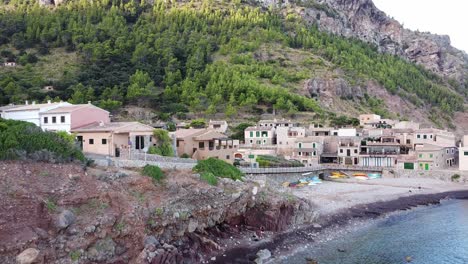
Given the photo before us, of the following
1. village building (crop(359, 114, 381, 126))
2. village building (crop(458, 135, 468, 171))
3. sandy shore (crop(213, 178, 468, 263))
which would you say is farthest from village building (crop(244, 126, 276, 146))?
village building (crop(458, 135, 468, 171))

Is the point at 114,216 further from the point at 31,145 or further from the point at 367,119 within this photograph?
the point at 367,119

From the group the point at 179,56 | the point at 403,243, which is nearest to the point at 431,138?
the point at 403,243

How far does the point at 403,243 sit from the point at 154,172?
20362mm

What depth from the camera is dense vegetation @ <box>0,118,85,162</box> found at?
27.1 m

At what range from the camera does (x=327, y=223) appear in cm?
3909

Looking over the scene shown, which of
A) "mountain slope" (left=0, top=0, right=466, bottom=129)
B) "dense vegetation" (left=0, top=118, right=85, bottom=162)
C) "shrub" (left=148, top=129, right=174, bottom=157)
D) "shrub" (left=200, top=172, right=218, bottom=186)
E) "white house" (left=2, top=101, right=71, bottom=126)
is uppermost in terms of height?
"mountain slope" (left=0, top=0, right=466, bottom=129)

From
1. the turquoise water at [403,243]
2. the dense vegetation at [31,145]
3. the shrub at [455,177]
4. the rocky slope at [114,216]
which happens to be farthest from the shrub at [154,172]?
the shrub at [455,177]

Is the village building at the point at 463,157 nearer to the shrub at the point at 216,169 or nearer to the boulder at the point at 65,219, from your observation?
the shrub at the point at 216,169

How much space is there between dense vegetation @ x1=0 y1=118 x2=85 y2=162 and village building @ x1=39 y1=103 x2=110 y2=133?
29.1 feet

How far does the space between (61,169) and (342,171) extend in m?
44.0

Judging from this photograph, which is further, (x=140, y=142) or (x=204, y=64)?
(x=204, y=64)

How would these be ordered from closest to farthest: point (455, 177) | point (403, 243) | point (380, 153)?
point (403, 243)
point (455, 177)
point (380, 153)

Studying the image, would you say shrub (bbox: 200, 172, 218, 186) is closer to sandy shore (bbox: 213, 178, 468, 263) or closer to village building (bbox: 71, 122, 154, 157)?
sandy shore (bbox: 213, 178, 468, 263)

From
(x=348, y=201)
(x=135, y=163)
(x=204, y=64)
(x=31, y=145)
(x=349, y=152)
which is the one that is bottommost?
(x=348, y=201)
